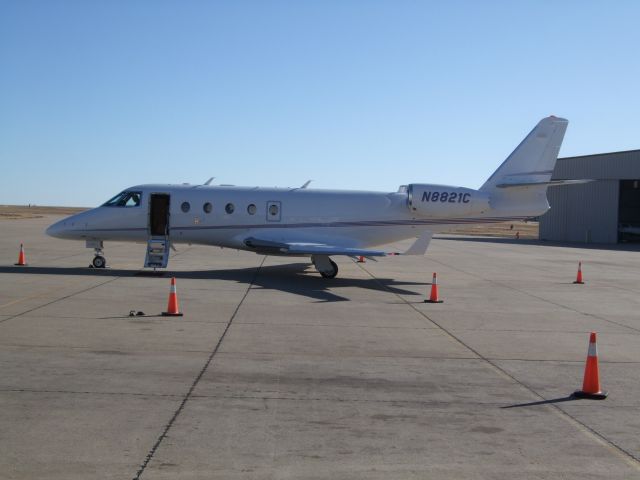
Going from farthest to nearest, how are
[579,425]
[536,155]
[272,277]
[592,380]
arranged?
[536,155]
[272,277]
[592,380]
[579,425]

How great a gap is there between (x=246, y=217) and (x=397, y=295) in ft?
20.2

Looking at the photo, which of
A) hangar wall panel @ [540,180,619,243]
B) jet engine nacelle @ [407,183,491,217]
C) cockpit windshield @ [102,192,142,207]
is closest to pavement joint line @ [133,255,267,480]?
cockpit windshield @ [102,192,142,207]

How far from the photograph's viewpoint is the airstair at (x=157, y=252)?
71.9 ft

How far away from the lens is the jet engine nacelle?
23.4 metres

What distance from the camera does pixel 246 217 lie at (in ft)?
75.1

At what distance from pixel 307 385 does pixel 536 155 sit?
1689cm

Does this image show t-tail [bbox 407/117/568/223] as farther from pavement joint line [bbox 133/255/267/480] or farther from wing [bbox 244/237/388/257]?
pavement joint line [bbox 133/255/267/480]

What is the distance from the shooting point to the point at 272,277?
2236 centimetres

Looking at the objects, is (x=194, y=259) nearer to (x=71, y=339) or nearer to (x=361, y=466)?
(x=71, y=339)

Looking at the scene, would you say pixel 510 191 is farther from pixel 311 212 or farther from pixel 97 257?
pixel 97 257

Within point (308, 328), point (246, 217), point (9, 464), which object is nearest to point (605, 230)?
point (246, 217)

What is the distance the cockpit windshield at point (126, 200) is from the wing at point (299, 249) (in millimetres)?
3652

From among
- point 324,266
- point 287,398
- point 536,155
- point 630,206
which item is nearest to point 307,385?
point 287,398

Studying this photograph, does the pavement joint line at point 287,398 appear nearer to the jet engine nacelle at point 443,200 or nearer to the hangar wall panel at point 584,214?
the jet engine nacelle at point 443,200
